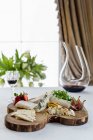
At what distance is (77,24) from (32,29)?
60cm

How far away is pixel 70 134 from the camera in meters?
1.11

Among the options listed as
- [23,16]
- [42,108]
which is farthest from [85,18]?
[42,108]

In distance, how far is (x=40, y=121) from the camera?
1.14m

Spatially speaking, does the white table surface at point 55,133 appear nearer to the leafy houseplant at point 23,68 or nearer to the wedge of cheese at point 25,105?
the wedge of cheese at point 25,105

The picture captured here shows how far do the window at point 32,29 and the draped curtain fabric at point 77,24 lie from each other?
25cm

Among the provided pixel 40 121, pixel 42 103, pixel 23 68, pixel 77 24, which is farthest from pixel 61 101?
pixel 77 24

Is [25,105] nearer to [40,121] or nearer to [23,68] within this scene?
[40,121]

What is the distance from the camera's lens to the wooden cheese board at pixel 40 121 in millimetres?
1110

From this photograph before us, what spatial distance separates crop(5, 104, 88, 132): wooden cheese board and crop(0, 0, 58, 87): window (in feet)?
7.94

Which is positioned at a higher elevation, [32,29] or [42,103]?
[32,29]

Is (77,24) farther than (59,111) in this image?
Yes

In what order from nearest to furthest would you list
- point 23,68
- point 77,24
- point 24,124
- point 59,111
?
point 24,124
point 59,111
point 23,68
point 77,24

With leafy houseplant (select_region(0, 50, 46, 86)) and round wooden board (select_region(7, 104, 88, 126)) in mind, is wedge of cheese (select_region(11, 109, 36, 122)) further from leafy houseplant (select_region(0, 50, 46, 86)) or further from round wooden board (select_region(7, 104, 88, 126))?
leafy houseplant (select_region(0, 50, 46, 86))

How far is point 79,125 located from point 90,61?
2339mm
